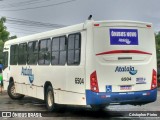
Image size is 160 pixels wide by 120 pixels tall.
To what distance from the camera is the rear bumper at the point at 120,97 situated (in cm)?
1230

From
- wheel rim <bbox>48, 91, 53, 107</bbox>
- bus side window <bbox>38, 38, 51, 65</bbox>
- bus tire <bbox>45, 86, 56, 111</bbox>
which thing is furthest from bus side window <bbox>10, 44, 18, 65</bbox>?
wheel rim <bbox>48, 91, 53, 107</bbox>

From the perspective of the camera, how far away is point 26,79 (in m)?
18.3

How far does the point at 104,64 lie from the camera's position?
12.6 metres

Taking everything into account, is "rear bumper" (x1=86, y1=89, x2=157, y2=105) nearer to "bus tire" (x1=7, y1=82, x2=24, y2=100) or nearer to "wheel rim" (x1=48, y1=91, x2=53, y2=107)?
"wheel rim" (x1=48, y1=91, x2=53, y2=107)

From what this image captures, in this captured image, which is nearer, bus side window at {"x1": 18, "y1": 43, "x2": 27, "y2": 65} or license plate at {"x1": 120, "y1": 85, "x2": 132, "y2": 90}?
license plate at {"x1": 120, "y1": 85, "x2": 132, "y2": 90}

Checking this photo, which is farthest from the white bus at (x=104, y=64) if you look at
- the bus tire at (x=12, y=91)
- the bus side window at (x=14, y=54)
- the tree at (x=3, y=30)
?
the tree at (x=3, y=30)

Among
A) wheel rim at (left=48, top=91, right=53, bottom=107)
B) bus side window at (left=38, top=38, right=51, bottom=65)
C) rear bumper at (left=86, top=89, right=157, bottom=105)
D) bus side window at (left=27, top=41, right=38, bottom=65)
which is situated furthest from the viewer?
bus side window at (left=27, top=41, right=38, bottom=65)

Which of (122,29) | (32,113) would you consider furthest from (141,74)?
(32,113)

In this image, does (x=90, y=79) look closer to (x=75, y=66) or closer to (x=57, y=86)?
(x=75, y=66)

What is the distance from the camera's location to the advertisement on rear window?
12727 millimetres

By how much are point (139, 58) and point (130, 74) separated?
0.64 metres

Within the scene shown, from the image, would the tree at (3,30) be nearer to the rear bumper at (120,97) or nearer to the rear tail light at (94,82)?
the rear bumper at (120,97)

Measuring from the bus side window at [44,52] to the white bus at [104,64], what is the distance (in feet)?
2.20

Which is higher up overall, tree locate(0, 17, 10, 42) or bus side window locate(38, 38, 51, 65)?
tree locate(0, 17, 10, 42)
